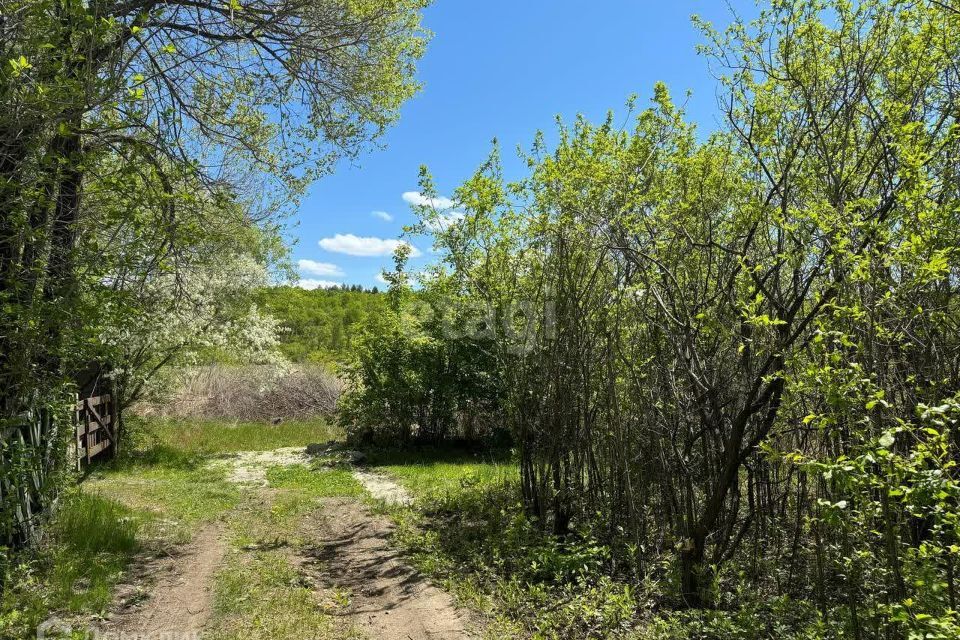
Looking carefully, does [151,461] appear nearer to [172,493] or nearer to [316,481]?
[172,493]

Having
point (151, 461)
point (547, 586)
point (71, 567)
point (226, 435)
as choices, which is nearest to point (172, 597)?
point (71, 567)

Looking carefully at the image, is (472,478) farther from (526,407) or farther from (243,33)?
(243,33)

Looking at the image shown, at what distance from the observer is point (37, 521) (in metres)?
4.81

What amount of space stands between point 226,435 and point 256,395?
3760mm

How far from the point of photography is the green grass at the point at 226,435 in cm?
1216

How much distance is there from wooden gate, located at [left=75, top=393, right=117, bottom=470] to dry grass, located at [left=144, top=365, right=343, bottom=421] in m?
6.56

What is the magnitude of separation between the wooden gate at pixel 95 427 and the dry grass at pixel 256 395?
656cm

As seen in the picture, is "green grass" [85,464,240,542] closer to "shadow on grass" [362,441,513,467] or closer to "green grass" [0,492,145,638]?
"green grass" [0,492,145,638]

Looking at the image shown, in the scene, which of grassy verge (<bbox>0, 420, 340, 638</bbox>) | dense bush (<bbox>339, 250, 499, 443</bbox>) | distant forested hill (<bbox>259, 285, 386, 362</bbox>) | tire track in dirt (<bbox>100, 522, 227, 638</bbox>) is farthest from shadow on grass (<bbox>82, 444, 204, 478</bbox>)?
distant forested hill (<bbox>259, 285, 386, 362</bbox>)

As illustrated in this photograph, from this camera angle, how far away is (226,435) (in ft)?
46.8

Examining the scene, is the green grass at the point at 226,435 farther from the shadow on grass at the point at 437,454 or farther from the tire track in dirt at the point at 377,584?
the tire track in dirt at the point at 377,584

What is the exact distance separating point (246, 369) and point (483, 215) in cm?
1495

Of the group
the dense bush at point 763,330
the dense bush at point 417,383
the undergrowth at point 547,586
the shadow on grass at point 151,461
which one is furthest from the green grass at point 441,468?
the shadow on grass at point 151,461

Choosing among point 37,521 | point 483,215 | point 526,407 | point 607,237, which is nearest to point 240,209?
point 483,215
